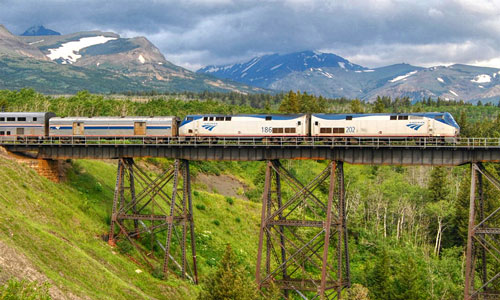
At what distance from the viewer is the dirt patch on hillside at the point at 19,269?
31812 millimetres

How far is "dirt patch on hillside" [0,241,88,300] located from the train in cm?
1751

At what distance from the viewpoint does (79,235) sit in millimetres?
44906

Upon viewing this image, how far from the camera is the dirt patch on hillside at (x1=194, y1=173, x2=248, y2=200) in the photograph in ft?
284

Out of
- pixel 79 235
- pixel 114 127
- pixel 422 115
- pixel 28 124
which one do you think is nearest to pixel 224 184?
pixel 114 127

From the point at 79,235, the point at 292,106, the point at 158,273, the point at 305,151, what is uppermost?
the point at 292,106

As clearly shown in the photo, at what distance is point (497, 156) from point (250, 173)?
213 ft

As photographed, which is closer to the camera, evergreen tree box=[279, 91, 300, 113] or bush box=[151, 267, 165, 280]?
bush box=[151, 267, 165, 280]

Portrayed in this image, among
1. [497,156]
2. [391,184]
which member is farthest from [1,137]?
[391,184]

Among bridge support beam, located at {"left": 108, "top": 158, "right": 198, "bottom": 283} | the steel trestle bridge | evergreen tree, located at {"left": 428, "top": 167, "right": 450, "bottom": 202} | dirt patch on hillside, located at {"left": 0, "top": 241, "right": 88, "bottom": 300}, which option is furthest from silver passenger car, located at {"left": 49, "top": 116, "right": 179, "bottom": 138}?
evergreen tree, located at {"left": 428, "top": 167, "right": 450, "bottom": 202}

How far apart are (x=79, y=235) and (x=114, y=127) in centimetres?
1359

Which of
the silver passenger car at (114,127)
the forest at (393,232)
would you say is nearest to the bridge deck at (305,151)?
the silver passenger car at (114,127)

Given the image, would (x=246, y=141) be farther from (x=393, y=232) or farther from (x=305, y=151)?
(x=393, y=232)

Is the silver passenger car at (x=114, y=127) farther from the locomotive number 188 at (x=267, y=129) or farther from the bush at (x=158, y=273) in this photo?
the bush at (x=158, y=273)

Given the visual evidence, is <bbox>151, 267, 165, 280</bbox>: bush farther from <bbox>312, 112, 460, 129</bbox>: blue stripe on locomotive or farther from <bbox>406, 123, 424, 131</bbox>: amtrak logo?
<bbox>406, 123, 424, 131</bbox>: amtrak logo
